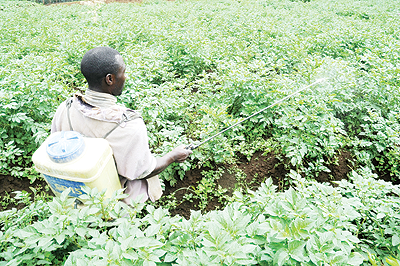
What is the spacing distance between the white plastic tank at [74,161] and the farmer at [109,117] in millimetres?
126

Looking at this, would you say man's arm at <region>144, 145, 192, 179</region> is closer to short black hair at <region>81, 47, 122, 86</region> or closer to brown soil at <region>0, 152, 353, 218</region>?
brown soil at <region>0, 152, 353, 218</region>

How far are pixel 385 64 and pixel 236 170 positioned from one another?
3542 millimetres

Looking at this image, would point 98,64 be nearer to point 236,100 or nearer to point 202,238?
point 202,238

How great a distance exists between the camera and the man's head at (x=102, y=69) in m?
1.74

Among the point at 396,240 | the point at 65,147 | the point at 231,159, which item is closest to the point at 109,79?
the point at 65,147

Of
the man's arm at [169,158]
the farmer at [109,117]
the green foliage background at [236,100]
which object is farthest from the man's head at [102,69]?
the green foliage background at [236,100]

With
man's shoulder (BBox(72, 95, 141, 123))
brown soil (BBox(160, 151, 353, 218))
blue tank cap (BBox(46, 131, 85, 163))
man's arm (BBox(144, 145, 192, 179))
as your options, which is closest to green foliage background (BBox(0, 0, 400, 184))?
brown soil (BBox(160, 151, 353, 218))

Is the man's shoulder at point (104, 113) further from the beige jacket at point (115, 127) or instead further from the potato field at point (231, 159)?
the potato field at point (231, 159)

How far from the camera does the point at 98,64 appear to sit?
5.70 feet

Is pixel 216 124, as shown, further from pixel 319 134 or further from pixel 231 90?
pixel 319 134

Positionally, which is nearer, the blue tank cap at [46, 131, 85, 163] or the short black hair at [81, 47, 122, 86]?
the blue tank cap at [46, 131, 85, 163]

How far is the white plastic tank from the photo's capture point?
5.20 ft

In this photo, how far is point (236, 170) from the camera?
3.28 metres

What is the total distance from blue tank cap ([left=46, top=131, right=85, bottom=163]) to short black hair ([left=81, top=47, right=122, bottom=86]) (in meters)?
0.46
